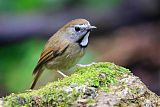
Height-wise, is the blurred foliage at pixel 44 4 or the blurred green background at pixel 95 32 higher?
the blurred foliage at pixel 44 4

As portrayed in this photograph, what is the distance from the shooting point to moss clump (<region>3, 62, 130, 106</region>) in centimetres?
516

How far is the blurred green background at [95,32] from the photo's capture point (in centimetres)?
1070

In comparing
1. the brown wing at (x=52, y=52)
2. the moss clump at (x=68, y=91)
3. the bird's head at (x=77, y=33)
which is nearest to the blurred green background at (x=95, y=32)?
the brown wing at (x=52, y=52)

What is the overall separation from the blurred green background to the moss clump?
4646mm

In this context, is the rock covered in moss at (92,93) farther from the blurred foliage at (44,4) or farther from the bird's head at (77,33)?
the blurred foliage at (44,4)

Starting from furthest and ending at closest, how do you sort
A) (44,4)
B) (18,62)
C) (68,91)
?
(44,4) → (18,62) → (68,91)

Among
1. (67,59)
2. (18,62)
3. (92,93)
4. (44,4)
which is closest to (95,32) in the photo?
(44,4)

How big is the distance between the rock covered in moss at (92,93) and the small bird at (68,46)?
4.42ft

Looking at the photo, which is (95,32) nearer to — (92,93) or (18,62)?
(18,62)

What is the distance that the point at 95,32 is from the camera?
12.6 metres

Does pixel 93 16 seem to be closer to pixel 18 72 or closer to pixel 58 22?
pixel 58 22

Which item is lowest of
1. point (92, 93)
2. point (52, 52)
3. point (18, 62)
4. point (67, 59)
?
point (92, 93)

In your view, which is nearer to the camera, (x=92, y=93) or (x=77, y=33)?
(x=92, y=93)

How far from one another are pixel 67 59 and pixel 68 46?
0.52 ft
